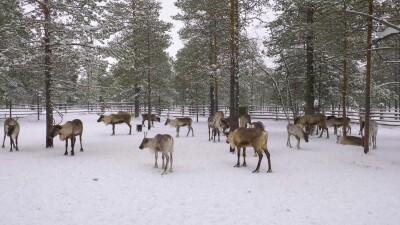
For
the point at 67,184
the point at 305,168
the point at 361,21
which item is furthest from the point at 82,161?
the point at 361,21

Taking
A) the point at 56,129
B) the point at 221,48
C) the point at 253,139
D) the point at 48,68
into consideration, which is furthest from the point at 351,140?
the point at 48,68

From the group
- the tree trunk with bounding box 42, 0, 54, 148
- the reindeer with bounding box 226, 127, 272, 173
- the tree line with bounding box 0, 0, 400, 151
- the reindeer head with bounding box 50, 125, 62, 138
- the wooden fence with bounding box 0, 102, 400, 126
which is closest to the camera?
the reindeer with bounding box 226, 127, 272, 173

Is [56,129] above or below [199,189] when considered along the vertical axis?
above

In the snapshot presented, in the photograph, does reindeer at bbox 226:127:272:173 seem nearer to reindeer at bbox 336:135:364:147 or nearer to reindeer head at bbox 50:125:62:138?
reindeer at bbox 336:135:364:147

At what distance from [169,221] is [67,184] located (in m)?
3.93

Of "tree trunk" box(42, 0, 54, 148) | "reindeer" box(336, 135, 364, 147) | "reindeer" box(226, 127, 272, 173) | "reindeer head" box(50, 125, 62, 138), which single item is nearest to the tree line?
"tree trunk" box(42, 0, 54, 148)

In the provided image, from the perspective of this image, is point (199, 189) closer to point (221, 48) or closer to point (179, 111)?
point (221, 48)

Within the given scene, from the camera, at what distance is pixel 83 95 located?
50.7 ft

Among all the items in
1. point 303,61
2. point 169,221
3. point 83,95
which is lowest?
point 169,221

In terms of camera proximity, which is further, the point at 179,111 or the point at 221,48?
the point at 179,111

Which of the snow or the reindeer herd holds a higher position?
the reindeer herd

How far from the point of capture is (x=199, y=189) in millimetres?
8266

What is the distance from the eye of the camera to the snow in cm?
637

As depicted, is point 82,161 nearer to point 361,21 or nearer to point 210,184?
point 210,184
